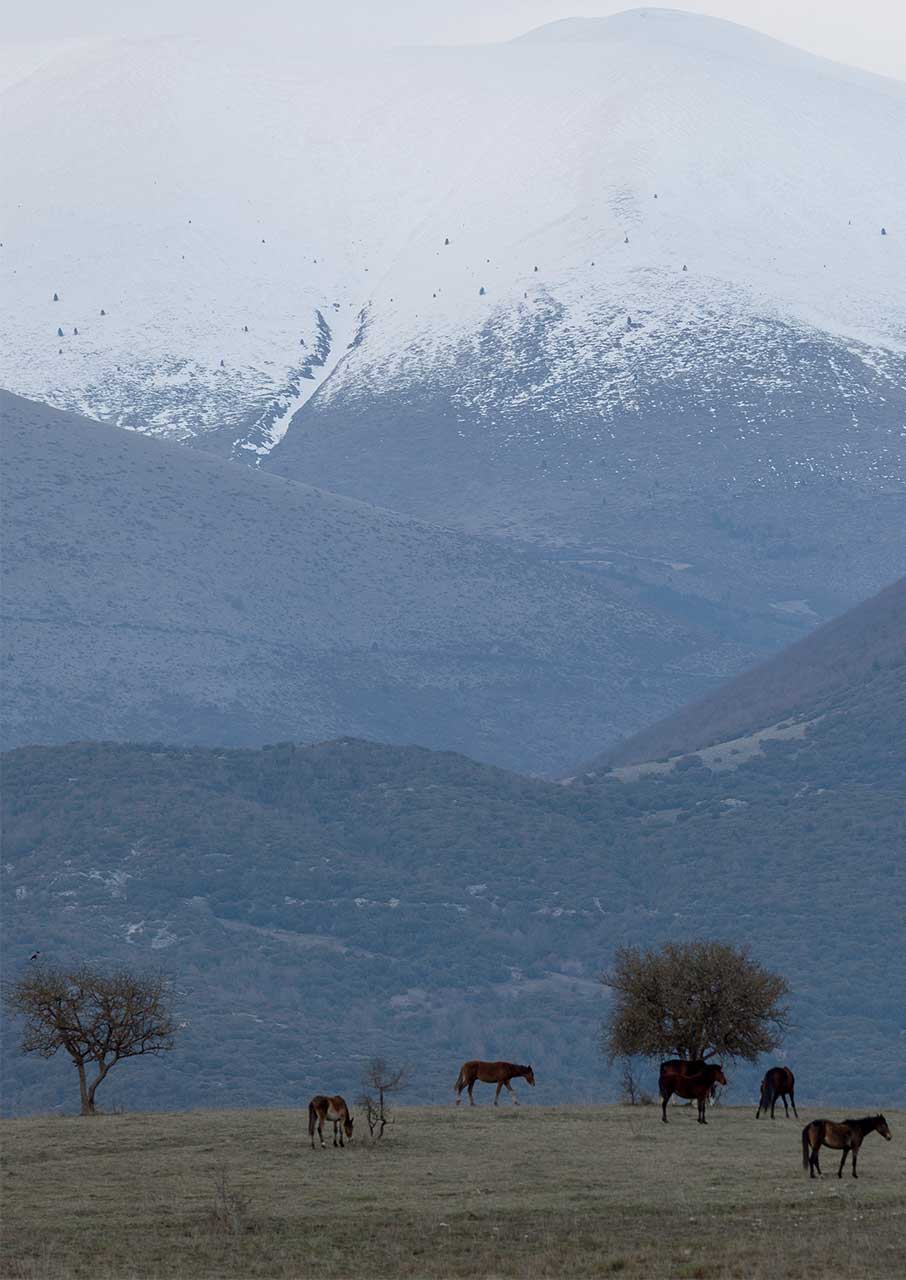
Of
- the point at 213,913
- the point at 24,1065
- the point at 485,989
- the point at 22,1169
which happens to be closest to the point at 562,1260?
the point at 22,1169

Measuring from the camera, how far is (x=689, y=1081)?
109 ft

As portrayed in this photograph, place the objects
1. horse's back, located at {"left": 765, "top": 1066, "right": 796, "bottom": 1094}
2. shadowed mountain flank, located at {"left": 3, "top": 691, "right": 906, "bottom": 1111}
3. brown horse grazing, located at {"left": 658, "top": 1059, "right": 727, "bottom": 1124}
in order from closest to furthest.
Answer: brown horse grazing, located at {"left": 658, "top": 1059, "right": 727, "bottom": 1124}, horse's back, located at {"left": 765, "top": 1066, "right": 796, "bottom": 1094}, shadowed mountain flank, located at {"left": 3, "top": 691, "right": 906, "bottom": 1111}

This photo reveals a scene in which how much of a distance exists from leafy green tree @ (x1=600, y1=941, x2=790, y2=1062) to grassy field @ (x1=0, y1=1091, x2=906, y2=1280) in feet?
→ 21.5

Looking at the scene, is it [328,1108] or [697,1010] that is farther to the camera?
[697,1010]

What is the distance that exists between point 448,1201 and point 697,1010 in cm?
1494

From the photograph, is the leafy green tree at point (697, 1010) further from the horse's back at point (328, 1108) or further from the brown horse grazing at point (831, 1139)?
the brown horse grazing at point (831, 1139)

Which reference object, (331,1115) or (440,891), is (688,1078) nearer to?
(331,1115)

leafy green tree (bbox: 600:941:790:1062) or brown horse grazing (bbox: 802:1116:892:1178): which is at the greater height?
leafy green tree (bbox: 600:941:790:1062)

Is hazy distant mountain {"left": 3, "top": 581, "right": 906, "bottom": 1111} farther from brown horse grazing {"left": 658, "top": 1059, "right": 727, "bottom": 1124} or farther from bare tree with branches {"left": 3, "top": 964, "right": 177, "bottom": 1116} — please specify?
brown horse grazing {"left": 658, "top": 1059, "right": 727, "bottom": 1124}

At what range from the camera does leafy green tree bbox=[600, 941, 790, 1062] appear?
40.2m

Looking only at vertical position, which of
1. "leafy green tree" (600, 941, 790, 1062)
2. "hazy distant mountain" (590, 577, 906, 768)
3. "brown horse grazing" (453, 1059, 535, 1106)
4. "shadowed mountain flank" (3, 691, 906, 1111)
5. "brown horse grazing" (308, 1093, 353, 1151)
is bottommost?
"brown horse grazing" (308, 1093, 353, 1151)

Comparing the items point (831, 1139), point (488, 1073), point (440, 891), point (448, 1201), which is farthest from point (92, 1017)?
point (440, 891)

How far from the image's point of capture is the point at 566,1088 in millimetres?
110625

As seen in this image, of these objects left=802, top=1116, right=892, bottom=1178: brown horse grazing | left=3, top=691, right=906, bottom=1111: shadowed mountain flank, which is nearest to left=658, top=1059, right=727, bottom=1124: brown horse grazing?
left=802, top=1116, right=892, bottom=1178: brown horse grazing
